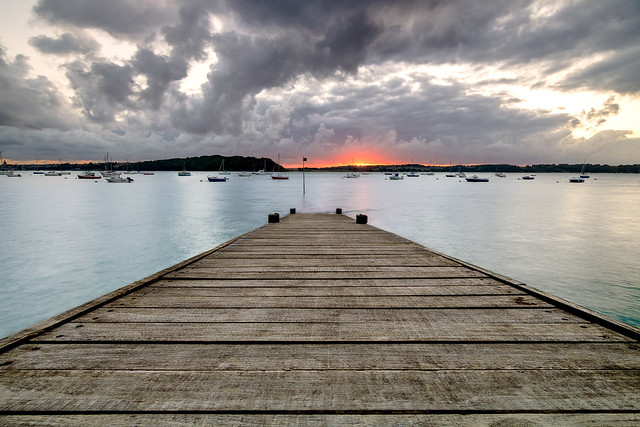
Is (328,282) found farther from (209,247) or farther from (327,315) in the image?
(209,247)

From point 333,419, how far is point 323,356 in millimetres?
584

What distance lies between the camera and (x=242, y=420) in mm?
1640

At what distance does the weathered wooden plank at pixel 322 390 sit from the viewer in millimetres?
1743

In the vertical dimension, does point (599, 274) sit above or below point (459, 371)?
below

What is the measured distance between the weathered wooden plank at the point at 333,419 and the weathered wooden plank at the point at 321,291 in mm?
1868

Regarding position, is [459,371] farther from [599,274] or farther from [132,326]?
[599,274]

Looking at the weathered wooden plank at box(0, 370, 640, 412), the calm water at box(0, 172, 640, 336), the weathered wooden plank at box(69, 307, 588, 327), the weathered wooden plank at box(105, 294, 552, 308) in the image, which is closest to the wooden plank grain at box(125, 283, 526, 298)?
the weathered wooden plank at box(105, 294, 552, 308)

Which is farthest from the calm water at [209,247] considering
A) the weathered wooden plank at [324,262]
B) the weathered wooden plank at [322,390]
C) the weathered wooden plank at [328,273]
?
the weathered wooden plank at [322,390]

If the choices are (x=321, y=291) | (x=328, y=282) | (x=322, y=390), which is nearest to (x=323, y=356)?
(x=322, y=390)

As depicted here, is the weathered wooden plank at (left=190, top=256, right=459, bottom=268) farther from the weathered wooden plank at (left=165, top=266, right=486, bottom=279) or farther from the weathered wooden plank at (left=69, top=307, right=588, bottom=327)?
the weathered wooden plank at (left=69, top=307, right=588, bottom=327)

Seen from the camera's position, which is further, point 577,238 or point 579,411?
point 577,238

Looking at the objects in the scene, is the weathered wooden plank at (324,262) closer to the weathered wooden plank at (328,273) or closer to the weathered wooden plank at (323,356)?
the weathered wooden plank at (328,273)

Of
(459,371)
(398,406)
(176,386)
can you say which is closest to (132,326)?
(176,386)

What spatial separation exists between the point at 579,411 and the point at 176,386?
236 cm
